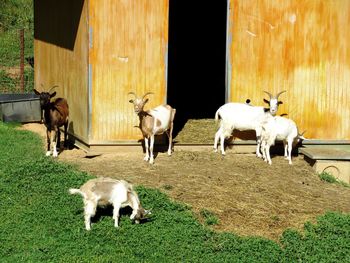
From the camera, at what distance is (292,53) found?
53.5ft

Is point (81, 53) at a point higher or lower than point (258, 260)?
higher

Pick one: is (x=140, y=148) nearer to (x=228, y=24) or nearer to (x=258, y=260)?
(x=228, y=24)

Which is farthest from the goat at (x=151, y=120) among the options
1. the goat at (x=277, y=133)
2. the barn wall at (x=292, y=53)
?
the goat at (x=277, y=133)

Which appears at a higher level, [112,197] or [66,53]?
[66,53]

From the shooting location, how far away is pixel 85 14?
51.2ft

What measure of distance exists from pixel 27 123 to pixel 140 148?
5211 mm

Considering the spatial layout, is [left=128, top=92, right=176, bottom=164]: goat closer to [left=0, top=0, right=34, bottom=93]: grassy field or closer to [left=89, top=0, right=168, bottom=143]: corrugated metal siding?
[left=89, top=0, right=168, bottom=143]: corrugated metal siding

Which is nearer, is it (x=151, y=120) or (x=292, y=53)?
(x=151, y=120)

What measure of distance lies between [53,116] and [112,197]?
16.5 feet

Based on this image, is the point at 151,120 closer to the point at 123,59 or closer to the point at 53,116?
the point at 123,59

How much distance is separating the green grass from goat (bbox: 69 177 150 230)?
19 centimetres

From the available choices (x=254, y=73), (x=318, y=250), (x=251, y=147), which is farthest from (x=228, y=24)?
(x=318, y=250)

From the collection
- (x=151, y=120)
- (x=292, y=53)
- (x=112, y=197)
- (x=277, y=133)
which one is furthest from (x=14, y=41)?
(x=112, y=197)

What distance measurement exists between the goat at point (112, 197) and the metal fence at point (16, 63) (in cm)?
1188
